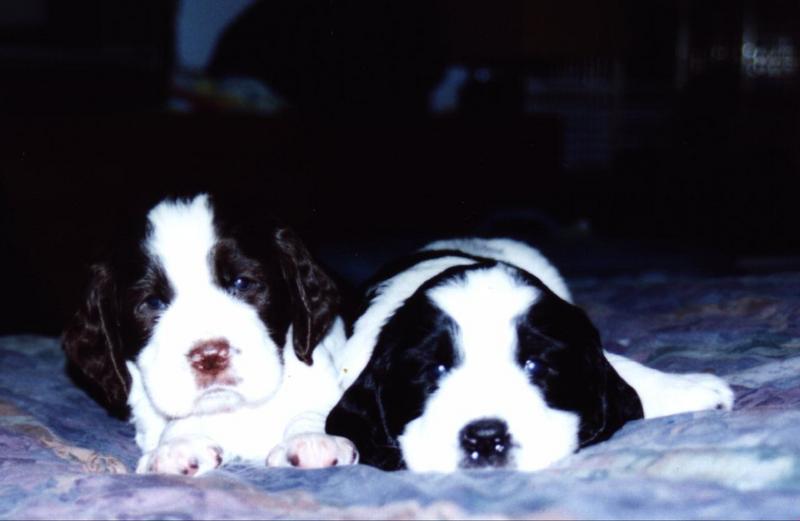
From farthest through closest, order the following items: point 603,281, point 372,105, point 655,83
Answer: point 655,83 < point 372,105 < point 603,281

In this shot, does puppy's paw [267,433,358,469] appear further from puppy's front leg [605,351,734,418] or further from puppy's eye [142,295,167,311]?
puppy's front leg [605,351,734,418]

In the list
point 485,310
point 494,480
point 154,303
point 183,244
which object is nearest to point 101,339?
point 154,303

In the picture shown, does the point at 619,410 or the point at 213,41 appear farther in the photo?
the point at 213,41

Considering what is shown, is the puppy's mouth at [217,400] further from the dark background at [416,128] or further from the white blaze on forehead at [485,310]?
the dark background at [416,128]

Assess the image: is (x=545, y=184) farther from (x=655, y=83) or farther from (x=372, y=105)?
(x=655, y=83)

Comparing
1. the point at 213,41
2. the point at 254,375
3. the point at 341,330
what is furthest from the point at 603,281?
the point at 213,41

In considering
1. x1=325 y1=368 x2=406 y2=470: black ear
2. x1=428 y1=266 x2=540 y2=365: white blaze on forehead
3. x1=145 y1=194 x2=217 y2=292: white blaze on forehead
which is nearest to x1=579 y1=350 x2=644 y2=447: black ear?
x1=428 y1=266 x2=540 y2=365: white blaze on forehead
